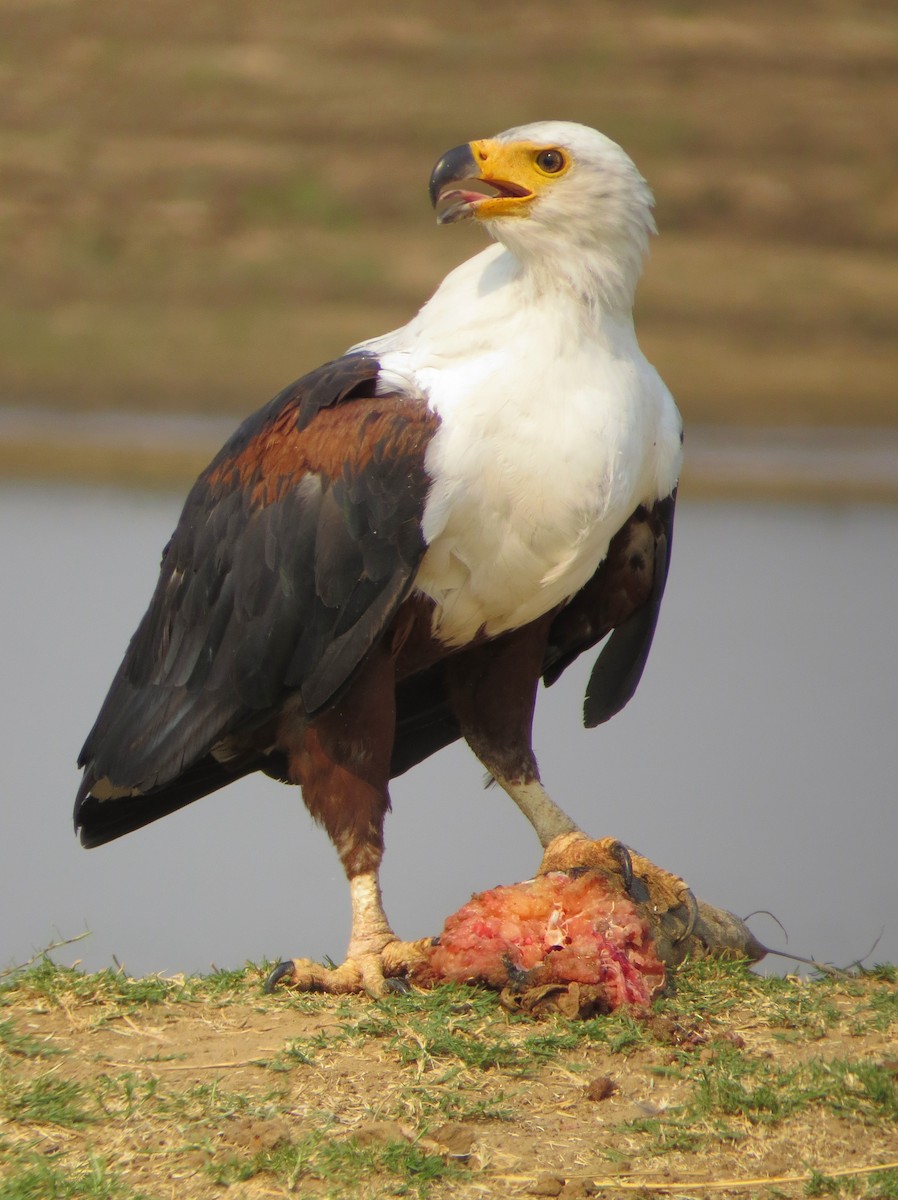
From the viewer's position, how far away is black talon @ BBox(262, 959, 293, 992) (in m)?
4.38

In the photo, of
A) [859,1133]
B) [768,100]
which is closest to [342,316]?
[768,100]

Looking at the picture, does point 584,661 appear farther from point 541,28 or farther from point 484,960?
point 541,28

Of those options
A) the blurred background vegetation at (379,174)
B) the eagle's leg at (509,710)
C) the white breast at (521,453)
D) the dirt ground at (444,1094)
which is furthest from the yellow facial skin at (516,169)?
the blurred background vegetation at (379,174)

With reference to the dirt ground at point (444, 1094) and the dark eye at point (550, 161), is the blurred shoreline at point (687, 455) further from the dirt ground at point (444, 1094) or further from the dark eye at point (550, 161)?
the dirt ground at point (444, 1094)

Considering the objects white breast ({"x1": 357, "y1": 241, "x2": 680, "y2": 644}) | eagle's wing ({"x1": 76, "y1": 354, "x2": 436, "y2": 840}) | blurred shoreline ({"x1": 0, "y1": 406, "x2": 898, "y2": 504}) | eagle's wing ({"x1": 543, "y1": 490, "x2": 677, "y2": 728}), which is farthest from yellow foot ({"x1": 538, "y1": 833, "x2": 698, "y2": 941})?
blurred shoreline ({"x1": 0, "y1": 406, "x2": 898, "y2": 504})

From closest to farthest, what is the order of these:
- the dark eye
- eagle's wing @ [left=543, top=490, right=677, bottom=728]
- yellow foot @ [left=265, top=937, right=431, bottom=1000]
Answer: yellow foot @ [left=265, top=937, right=431, bottom=1000] < the dark eye < eagle's wing @ [left=543, top=490, right=677, bottom=728]

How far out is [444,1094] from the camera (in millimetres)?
3766

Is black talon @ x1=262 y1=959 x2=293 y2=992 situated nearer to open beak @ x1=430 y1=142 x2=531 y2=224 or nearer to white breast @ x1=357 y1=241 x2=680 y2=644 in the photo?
white breast @ x1=357 y1=241 x2=680 y2=644

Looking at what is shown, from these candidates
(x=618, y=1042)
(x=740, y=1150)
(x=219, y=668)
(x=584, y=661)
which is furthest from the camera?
(x=584, y=661)

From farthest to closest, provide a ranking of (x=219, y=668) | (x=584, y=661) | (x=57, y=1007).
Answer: (x=584, y=661) < (x=219, y=668) < (x=57, y=1007)

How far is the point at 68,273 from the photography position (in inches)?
784

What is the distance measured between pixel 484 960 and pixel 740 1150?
2.71 feet

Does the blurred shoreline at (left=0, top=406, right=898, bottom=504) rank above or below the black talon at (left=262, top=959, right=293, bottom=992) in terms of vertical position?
below

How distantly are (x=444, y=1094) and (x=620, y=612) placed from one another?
1.48 metres
